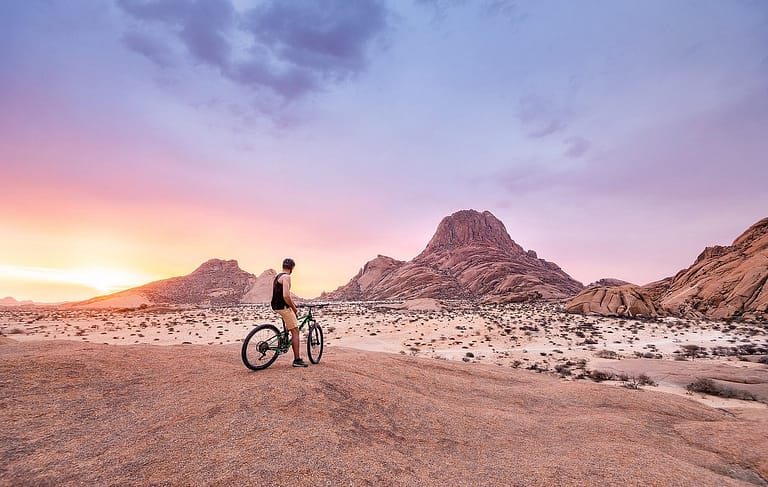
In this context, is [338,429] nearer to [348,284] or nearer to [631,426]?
[631,426]

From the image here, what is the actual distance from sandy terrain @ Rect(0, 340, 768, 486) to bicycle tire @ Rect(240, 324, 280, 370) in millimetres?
320

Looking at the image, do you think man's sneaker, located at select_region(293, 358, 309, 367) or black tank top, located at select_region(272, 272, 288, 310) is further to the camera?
man's sneaker, located at select_region(293, 358, 309, 367)

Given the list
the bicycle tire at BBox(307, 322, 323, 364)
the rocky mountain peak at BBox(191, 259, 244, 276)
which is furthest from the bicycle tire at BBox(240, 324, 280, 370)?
the rocky mountain peak at BBox(191, 259, 244, 276)

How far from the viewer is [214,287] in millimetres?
138875

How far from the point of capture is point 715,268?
56219 mm

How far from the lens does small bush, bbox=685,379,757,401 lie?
12398mm

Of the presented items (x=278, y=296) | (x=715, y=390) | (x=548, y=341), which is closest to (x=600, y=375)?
(x=715, y=390)

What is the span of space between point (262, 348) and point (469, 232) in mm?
158144

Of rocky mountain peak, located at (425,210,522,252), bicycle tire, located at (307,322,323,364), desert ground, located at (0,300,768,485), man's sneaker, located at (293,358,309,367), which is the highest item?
rocky mountain peak, located at (425,210,522,252)

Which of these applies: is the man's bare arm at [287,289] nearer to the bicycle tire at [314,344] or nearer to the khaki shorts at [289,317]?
the khaki shorts at [289,317]

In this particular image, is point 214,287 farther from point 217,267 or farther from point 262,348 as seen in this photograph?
point 262,348

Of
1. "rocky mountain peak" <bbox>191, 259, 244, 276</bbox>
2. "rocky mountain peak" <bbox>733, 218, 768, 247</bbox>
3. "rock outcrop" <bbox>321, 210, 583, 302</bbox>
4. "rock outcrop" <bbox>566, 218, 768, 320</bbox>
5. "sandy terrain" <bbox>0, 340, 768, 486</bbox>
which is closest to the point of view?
"sandy terrain" <bbox>0, 340, 768, 486</bbox>

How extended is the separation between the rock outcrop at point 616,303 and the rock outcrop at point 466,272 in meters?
27.0

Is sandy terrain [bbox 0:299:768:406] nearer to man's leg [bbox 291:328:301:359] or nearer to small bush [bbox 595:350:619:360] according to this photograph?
small bush [bbox 595:350:619:360]
